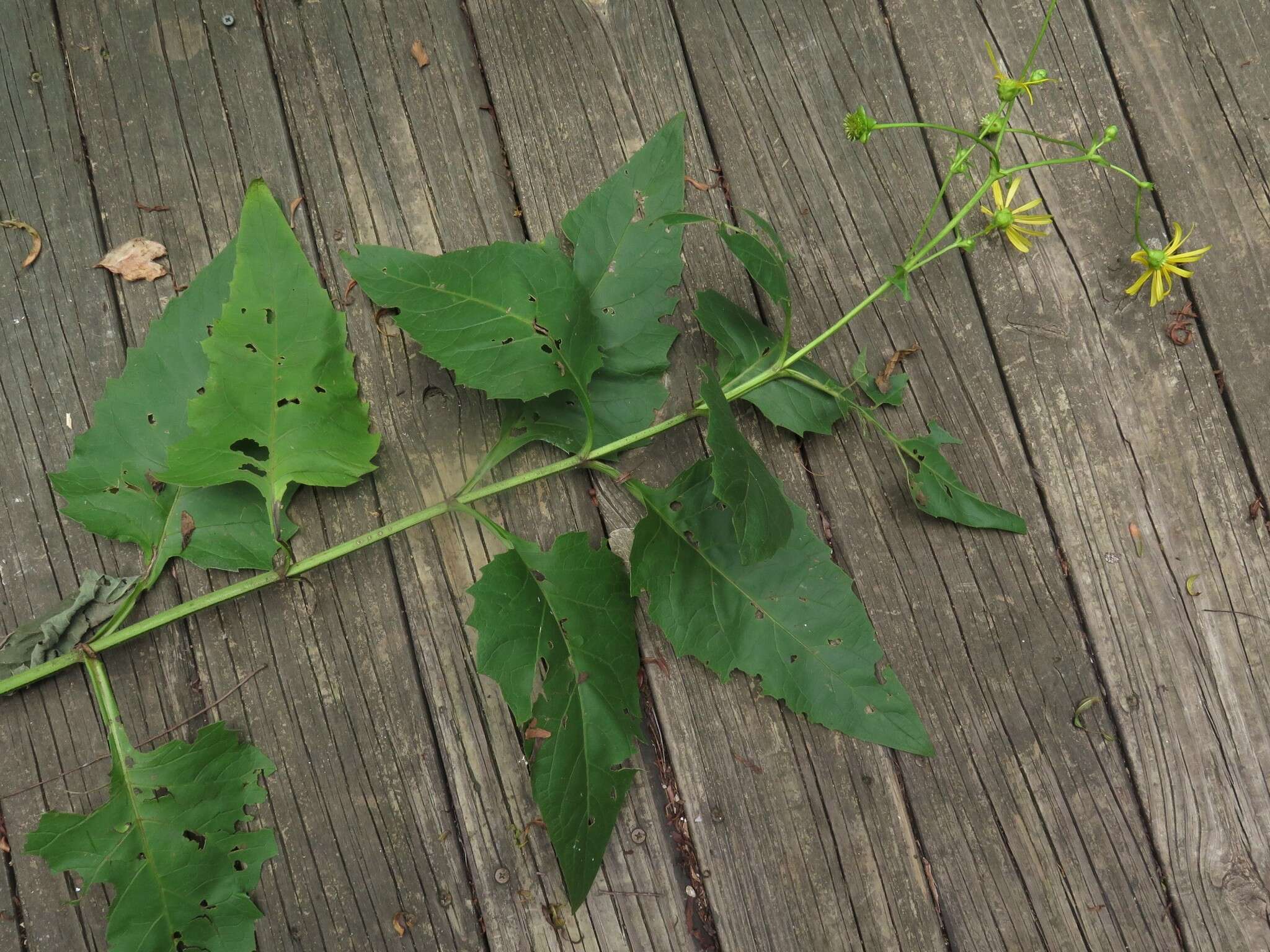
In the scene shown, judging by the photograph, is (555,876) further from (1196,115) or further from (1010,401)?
(1196,115)

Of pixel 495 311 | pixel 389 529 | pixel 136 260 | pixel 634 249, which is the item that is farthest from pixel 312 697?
pixel 634 249

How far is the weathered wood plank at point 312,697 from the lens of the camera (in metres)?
1.99

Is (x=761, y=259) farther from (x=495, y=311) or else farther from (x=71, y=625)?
(x=71, y=625)

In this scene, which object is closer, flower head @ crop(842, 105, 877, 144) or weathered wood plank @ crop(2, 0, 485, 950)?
flower head @ crop(842, 105, 877, 144)

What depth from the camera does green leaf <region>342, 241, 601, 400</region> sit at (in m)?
1.78

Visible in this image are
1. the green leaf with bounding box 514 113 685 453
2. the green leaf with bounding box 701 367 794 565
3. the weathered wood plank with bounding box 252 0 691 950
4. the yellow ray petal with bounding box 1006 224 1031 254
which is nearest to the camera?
the green leaf with bounding box 701 367 794 565

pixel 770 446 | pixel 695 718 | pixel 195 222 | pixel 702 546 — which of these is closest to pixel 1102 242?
pixel 770 446

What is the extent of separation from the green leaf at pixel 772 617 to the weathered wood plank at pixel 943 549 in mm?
223

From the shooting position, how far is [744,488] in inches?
64.3

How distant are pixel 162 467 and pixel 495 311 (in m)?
0.80

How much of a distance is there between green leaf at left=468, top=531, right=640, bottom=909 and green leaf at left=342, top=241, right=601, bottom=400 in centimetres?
35

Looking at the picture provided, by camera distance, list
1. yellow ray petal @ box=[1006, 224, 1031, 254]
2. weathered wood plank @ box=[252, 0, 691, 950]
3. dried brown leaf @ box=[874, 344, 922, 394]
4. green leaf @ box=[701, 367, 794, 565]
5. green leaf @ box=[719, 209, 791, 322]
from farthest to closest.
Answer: dried brown leaf @ box=[874, 344, 922, 394] < weathered wood plank @ box=[252, 0, 691, 950] < yellow ray petal @ box=[1006, 224, 1031, 254] < green leaf @ box=[719, 209, 791, 322] < green leaf @ box=[701, 367, 794, 565]

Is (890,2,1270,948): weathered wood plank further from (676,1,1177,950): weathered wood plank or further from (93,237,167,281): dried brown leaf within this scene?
(93,237,167,281): dried brown leaf

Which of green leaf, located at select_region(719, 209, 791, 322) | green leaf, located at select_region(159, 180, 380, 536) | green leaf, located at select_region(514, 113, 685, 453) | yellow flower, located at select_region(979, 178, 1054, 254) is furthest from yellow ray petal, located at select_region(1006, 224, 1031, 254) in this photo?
green leaf, located at select_region(159, 180, 380, 536)
